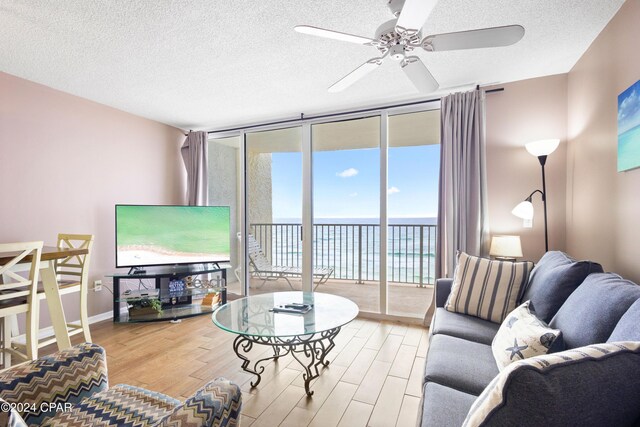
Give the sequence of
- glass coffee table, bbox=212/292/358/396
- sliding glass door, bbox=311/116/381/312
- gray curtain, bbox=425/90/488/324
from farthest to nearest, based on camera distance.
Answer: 1. sliding glass door, bbox=311/116/381/312
2. gray curtain, bbox=425/90/488/324
3. glass coffee table, bbox=212/292/358/396

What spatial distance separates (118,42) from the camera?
7.14 feet

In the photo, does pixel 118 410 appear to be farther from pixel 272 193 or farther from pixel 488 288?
pixel 272 193

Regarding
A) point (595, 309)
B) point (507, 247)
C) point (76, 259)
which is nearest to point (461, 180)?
point (507, 247)

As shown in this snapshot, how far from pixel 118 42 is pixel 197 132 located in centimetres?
217

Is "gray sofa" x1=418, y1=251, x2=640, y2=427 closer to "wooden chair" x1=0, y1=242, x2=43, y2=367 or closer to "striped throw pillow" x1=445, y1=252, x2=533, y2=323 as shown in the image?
"striped throw pillow" x1=445, y1=252, x2=533, y2=323

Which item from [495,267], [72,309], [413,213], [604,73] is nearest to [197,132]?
[72,309]

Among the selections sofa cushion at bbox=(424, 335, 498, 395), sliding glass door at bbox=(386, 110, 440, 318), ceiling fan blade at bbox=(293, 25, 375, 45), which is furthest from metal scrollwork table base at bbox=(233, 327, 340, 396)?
ceiling fan blade at bbox=(293, 25, 375, 45)

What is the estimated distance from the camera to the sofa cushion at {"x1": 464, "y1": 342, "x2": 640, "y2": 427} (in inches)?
25.6

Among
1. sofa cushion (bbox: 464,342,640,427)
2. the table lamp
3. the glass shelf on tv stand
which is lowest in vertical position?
the glass shelf on tv stand

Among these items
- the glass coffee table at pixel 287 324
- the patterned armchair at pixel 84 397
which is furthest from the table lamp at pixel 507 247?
the patterned armchair at pixel 84 397

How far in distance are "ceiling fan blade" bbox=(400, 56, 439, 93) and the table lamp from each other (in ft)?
4.74

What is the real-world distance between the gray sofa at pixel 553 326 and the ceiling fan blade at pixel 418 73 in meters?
1.39

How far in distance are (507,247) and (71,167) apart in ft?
14.0

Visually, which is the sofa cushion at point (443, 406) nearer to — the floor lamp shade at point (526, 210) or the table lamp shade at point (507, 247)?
the table lamp shade at point (507, 247)
